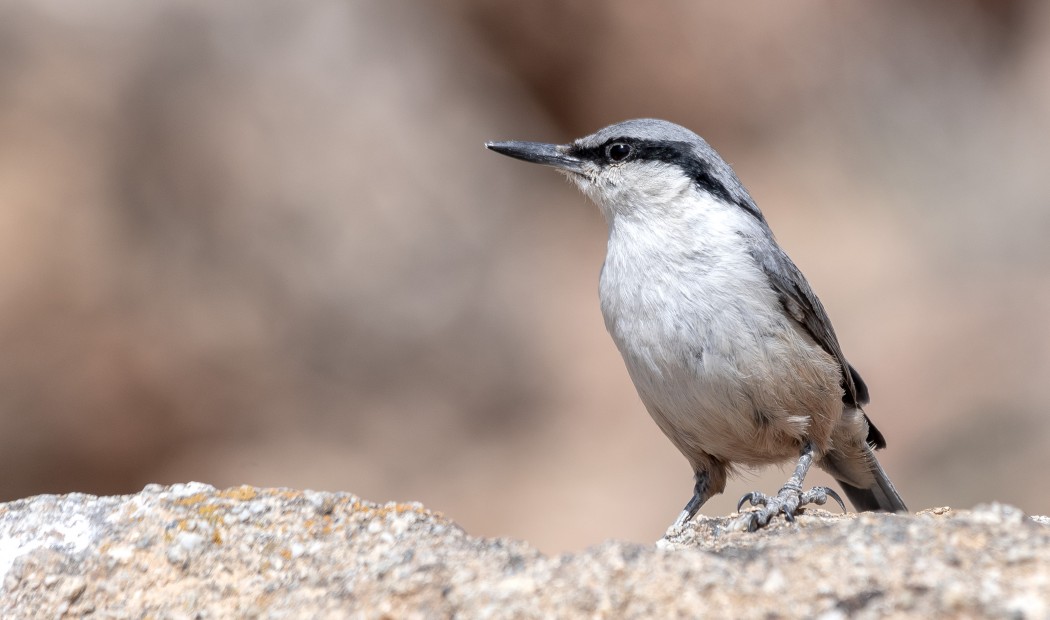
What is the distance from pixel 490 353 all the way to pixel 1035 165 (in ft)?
28.2

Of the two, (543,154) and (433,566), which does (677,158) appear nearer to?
(543,154)

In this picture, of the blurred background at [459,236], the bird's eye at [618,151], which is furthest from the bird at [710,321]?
the blurred background at [459,236]

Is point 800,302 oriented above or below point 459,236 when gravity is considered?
below

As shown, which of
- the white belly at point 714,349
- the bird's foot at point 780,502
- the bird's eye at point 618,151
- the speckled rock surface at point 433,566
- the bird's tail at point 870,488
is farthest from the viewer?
the bird's tail at point 870,488

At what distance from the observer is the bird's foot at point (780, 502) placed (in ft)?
16.0

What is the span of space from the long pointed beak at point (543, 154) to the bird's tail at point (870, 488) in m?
2.51

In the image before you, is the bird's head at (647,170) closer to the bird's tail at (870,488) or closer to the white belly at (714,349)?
the white belly at (714,349)

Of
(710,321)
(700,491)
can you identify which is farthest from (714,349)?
(700,491)

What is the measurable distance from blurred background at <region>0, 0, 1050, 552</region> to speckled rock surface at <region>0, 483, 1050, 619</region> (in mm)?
7422

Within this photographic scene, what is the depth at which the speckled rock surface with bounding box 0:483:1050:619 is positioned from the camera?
329 centimetres

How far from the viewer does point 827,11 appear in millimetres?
14977

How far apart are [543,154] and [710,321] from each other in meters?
1.85

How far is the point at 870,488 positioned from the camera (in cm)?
698

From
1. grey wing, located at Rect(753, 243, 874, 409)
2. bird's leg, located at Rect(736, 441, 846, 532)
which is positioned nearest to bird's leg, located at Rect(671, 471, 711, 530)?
bird's leg, located at Rect(736, 441, 846, 532)
